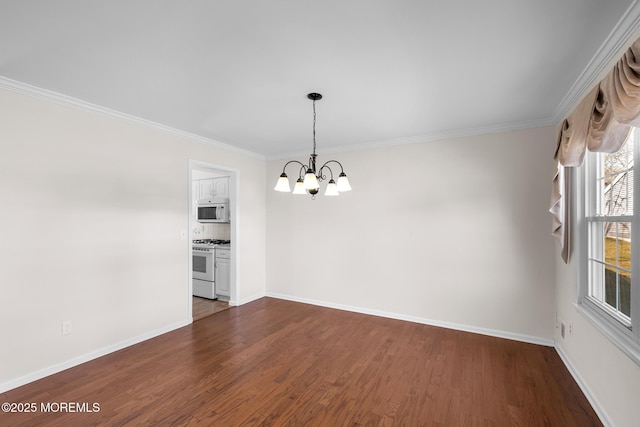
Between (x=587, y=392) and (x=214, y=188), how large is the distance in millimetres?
5748

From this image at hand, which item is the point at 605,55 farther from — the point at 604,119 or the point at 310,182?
the point at 310,182

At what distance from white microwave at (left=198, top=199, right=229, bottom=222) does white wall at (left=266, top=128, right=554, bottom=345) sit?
124 cm

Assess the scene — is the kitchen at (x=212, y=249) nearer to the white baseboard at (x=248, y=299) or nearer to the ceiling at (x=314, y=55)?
the white baseboard at (x=248, y=299)

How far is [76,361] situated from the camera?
9.51ft

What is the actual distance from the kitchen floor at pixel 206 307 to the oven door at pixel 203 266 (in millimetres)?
379

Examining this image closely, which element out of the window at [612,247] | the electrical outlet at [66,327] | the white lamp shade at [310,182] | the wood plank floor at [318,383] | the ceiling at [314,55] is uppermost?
the ceiling at [314,55]

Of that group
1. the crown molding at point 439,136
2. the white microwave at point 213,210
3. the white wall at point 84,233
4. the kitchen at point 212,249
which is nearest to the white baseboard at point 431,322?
the kitchen at point 212,249

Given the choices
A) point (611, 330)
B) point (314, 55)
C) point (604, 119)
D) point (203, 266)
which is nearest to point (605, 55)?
point (604, 119)

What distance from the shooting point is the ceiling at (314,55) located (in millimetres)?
1643

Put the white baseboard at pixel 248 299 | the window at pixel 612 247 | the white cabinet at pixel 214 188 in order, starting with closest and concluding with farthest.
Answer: the window at pixel 612 247 → the white baseboard at pixel 248 299 → the white cabinet at pixel 214 188

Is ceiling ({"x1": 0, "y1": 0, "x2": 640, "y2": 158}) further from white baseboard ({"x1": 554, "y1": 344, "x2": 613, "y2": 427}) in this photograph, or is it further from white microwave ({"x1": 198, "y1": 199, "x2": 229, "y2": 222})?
white baseboard ({"x1": 554, "y1": 344, "x2": 613, "y2": 427})

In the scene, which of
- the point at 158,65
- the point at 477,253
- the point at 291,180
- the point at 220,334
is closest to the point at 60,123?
the point at 158,65

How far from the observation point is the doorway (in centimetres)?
424

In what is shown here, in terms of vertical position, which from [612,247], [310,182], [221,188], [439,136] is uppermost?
[439,136]
